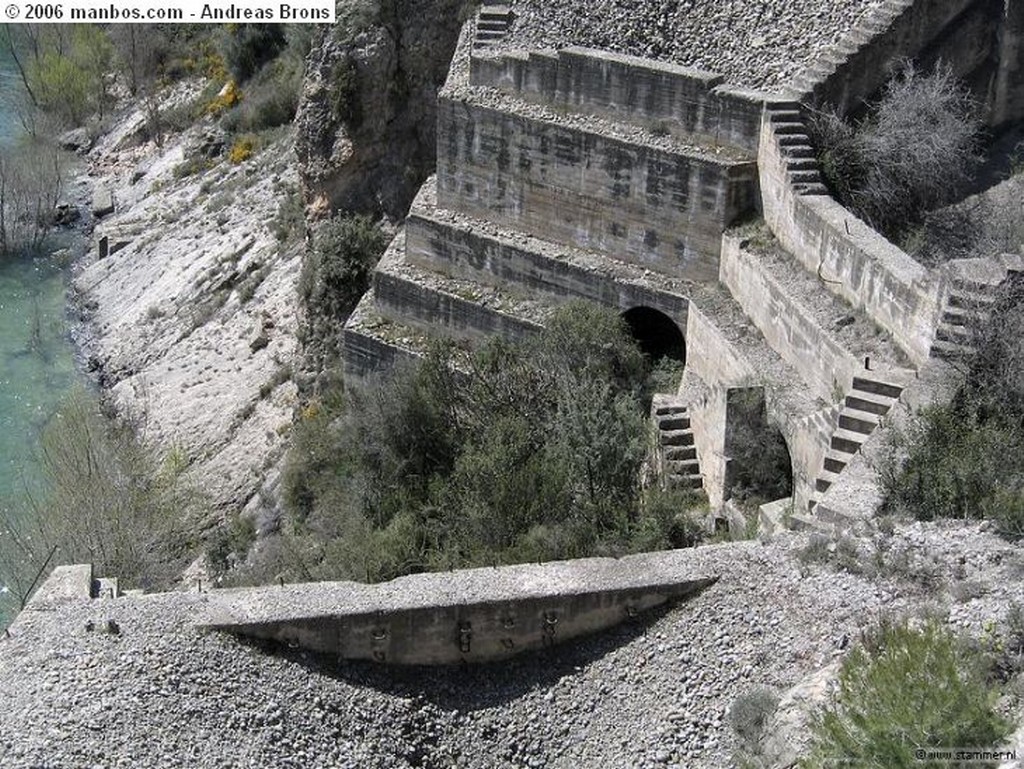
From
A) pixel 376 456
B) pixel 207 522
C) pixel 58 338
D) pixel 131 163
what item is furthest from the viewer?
pixel 131 163

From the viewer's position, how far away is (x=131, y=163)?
42.0m

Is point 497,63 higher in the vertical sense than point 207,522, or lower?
higher

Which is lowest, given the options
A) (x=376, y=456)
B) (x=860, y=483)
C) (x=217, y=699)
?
(x=376, y=456)

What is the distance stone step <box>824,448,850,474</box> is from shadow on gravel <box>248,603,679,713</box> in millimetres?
3388

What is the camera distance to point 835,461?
53.4 ft

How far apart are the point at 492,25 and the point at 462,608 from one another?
1315cm

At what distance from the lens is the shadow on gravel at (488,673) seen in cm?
1376

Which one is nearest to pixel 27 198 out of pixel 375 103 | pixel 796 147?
pixel 375 103

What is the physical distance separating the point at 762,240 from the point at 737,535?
473 centimetres

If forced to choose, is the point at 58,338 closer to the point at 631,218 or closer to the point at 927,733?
the point at 631,218

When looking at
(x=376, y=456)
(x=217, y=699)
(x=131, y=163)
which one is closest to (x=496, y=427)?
(x=376, y=456)

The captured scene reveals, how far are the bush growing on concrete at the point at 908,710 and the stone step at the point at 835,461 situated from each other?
5.52 meters

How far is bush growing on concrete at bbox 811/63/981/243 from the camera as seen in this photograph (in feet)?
66.4

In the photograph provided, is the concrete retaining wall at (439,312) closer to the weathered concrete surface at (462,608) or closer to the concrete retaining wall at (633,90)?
the concrete retaining wall at (633,90)
